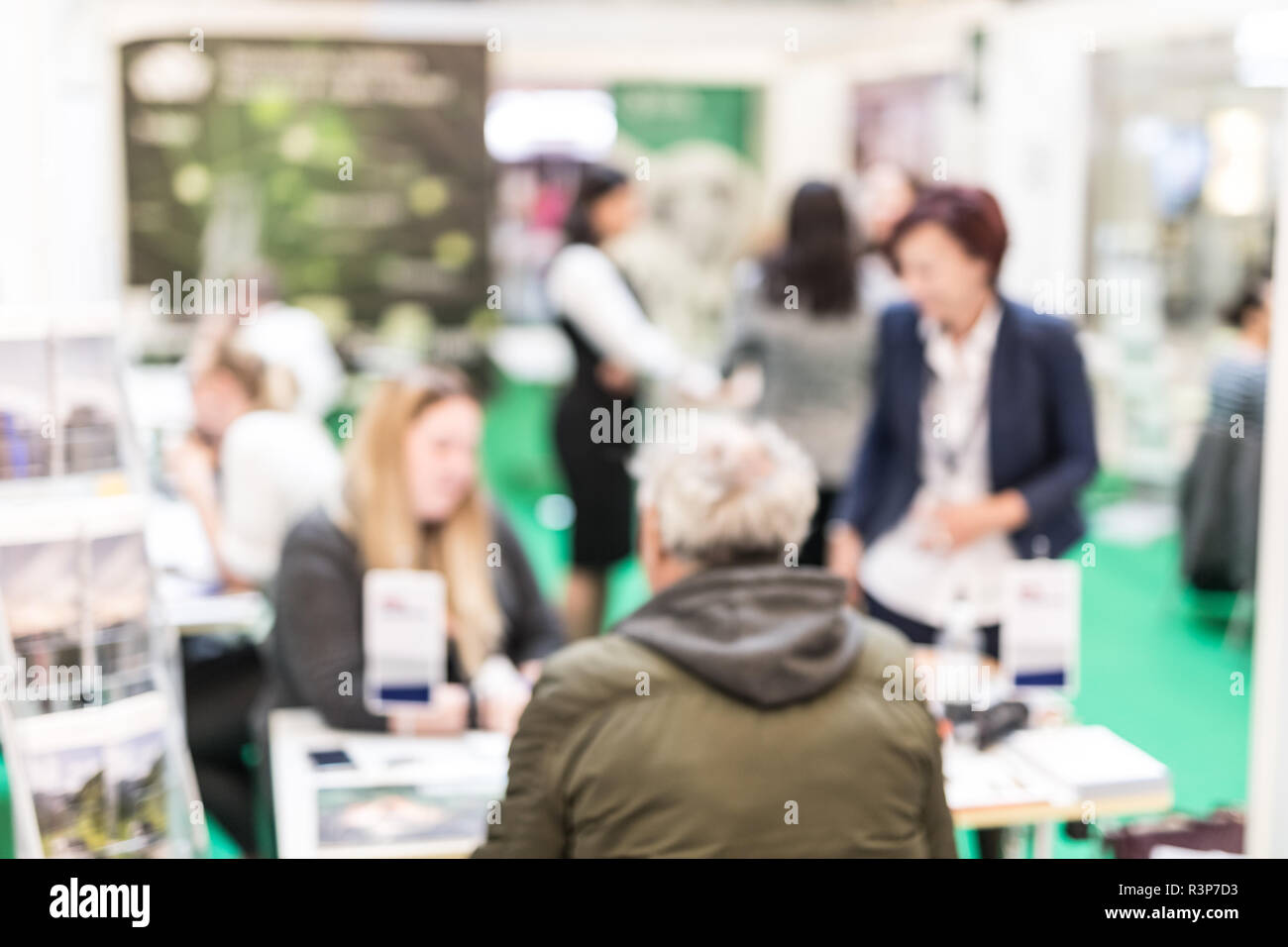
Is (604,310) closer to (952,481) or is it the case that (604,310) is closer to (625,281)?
(625,281)

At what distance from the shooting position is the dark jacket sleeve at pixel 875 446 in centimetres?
333

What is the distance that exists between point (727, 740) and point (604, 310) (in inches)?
113

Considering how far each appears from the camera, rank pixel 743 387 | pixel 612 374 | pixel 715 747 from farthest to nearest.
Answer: pixel 612 374, pixel 743 387, pixel 715 747

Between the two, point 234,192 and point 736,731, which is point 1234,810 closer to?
point 736,731

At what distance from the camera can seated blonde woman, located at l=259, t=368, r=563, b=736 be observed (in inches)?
112

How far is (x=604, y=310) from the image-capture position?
469 centimetres

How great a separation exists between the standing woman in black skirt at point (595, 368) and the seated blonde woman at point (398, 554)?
1.57 metres

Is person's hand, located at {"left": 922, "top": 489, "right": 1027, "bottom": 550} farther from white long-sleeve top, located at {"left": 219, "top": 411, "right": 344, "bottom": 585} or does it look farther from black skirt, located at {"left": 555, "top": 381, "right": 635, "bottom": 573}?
black skirt, located at {"left": 555, "top": 381, "right": 635, "bottom": 573}

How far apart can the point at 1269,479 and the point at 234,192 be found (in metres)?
4.62

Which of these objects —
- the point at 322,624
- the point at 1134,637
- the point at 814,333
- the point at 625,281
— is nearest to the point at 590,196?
the point at 625,281

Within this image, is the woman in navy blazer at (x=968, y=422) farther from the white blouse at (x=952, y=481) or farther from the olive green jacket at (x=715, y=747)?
the olive green jacket at (x=715, y=747)

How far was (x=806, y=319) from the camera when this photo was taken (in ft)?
13.5

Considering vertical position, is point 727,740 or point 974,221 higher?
point 974,221
